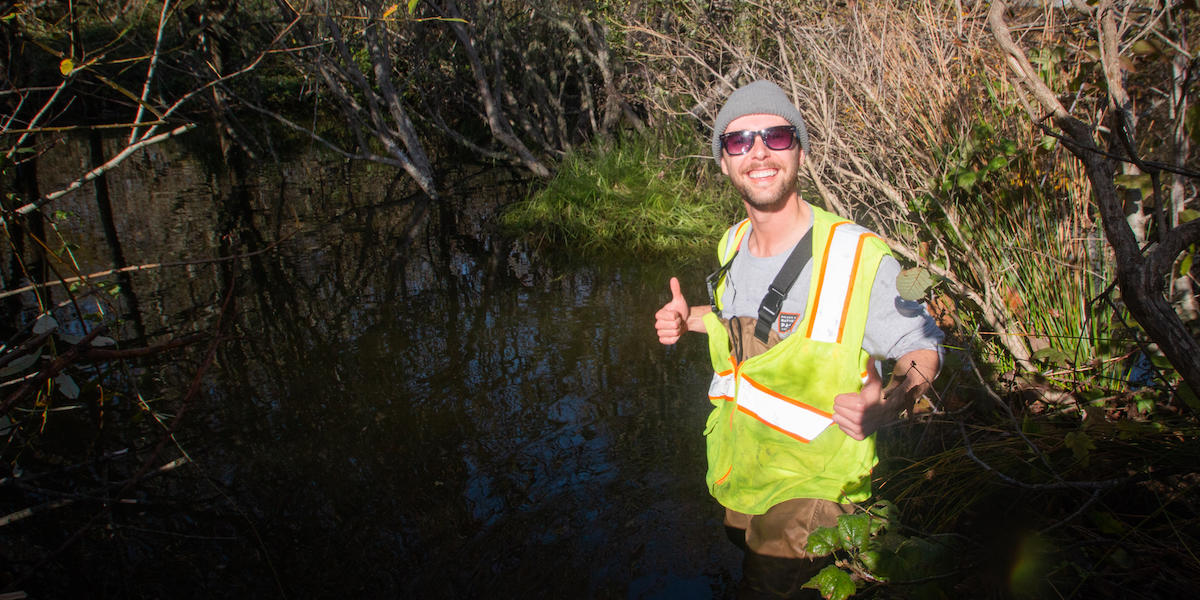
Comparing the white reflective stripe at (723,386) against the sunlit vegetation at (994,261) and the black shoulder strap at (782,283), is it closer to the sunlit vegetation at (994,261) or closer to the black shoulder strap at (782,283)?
the black shoulder strap at (782,283)

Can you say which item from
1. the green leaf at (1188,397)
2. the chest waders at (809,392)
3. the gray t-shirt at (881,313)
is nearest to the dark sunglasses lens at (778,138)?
the chest waders at (809,392)

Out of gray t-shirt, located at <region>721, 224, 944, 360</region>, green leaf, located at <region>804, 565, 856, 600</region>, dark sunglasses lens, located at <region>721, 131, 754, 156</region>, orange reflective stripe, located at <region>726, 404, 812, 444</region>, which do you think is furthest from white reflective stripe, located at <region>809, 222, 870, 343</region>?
green leaf, located at <region>804, 565, 856, 600</region>

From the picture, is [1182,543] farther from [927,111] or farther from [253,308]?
[253,308]

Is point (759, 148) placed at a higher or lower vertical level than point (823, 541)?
higher

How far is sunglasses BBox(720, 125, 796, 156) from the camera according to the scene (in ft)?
8.54

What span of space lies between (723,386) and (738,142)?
0.91 metres

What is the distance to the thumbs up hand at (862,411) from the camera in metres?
2.23

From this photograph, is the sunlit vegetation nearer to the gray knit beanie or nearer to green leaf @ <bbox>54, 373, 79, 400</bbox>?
green leaf @ <bbox>54, 373, 79, 400</bbox>

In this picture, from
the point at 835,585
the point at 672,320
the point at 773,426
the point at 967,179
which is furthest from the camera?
the point at 967,179

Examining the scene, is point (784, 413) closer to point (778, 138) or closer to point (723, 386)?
point (723, 386)

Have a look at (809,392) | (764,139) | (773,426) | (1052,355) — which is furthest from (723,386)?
(1052,355)

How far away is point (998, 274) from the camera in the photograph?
3719 millimetres

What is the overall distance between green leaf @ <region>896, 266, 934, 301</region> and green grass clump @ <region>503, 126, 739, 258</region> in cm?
583

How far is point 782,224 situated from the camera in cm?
263
